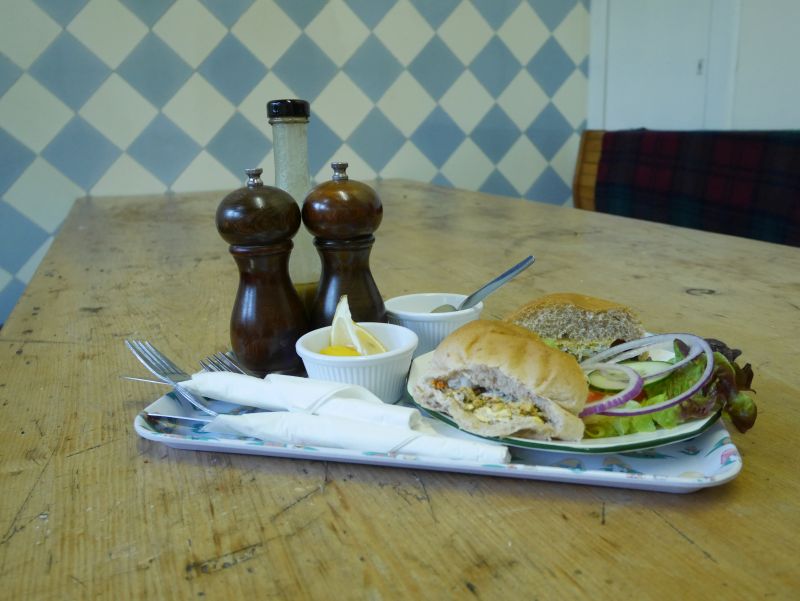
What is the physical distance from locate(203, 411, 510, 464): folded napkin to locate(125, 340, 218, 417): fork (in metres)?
0.05

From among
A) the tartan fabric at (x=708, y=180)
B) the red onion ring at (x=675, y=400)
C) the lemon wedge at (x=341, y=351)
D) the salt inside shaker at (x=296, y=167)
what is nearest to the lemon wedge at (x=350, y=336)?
the lemon wedge at (x=341, y=351)

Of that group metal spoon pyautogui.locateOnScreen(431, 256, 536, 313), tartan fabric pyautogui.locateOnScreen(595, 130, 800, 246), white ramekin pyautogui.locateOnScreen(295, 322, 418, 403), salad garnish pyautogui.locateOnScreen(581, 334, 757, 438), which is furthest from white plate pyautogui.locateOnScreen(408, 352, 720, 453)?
tartan fabric pyautogui.locateOnScreen(595, 130, 800, 246)

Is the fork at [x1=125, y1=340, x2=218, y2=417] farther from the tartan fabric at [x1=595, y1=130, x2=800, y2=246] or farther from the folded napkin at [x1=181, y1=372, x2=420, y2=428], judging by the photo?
the tartan fabric at [x1=595, y1=130, x2=800, y2=246]

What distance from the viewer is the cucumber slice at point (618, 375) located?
562mm

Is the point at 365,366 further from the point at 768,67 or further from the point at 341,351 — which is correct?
the point at 768,67

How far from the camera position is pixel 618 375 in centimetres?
57

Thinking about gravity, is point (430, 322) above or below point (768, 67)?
below

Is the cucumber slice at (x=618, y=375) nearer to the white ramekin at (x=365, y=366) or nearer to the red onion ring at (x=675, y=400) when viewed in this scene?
the red onion ring at (x=675, y=400)

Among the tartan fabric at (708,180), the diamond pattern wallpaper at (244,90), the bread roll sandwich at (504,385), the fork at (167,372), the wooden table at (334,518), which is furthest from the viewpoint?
the diamond pattern wallpaper at (244,90)

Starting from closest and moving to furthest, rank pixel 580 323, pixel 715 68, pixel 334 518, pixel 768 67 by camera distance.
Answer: pixel 334 518, pixel 580 323, pixel 768 67, pixel 715 68

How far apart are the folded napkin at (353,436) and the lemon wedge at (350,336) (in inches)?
3.8

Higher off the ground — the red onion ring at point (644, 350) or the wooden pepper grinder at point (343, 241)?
the wooden pepper grinder at point (343, 241)

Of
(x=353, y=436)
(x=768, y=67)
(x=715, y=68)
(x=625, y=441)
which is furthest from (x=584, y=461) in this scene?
(x=715, y=68)

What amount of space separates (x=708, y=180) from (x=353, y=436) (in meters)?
2.07
